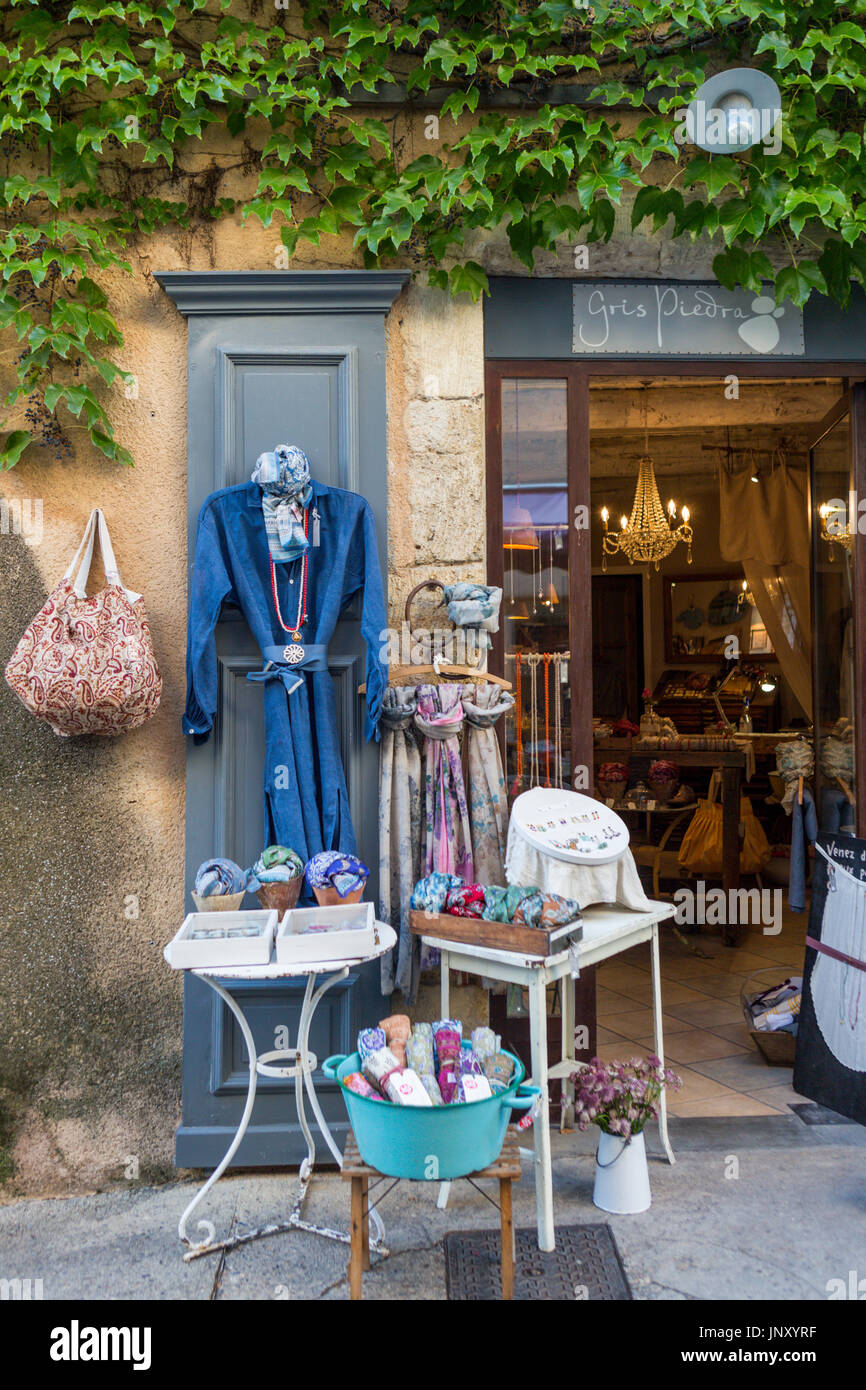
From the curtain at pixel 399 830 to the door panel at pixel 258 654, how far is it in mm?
88

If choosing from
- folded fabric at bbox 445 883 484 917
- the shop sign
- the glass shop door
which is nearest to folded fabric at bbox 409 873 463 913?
folded fabric at bbox 445 883 484 917

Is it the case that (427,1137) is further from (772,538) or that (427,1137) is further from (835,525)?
(772,538)

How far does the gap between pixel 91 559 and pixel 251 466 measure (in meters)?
0.62

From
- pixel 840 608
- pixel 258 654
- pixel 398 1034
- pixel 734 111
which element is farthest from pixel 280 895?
pixel 734 111

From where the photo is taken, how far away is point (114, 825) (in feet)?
11.2

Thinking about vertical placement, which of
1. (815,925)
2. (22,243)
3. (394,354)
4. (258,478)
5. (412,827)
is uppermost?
(22,243)

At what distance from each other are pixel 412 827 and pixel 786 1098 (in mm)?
1887

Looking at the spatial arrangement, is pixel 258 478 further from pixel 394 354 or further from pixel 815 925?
pixel 815 925

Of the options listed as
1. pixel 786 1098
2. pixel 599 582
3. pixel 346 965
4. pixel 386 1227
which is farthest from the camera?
pixel 599 582

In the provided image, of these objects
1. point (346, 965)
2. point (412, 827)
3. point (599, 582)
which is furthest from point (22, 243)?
point (599, 582)

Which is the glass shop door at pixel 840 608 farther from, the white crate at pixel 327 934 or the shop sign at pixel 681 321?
the white crate at pixel 327 934

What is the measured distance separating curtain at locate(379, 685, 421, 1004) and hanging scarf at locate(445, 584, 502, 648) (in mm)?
296

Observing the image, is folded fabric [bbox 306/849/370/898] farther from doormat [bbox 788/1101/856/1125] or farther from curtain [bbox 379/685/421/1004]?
doormat [bbox 788/1101/856/1125]

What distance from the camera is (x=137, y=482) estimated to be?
3.45 m
